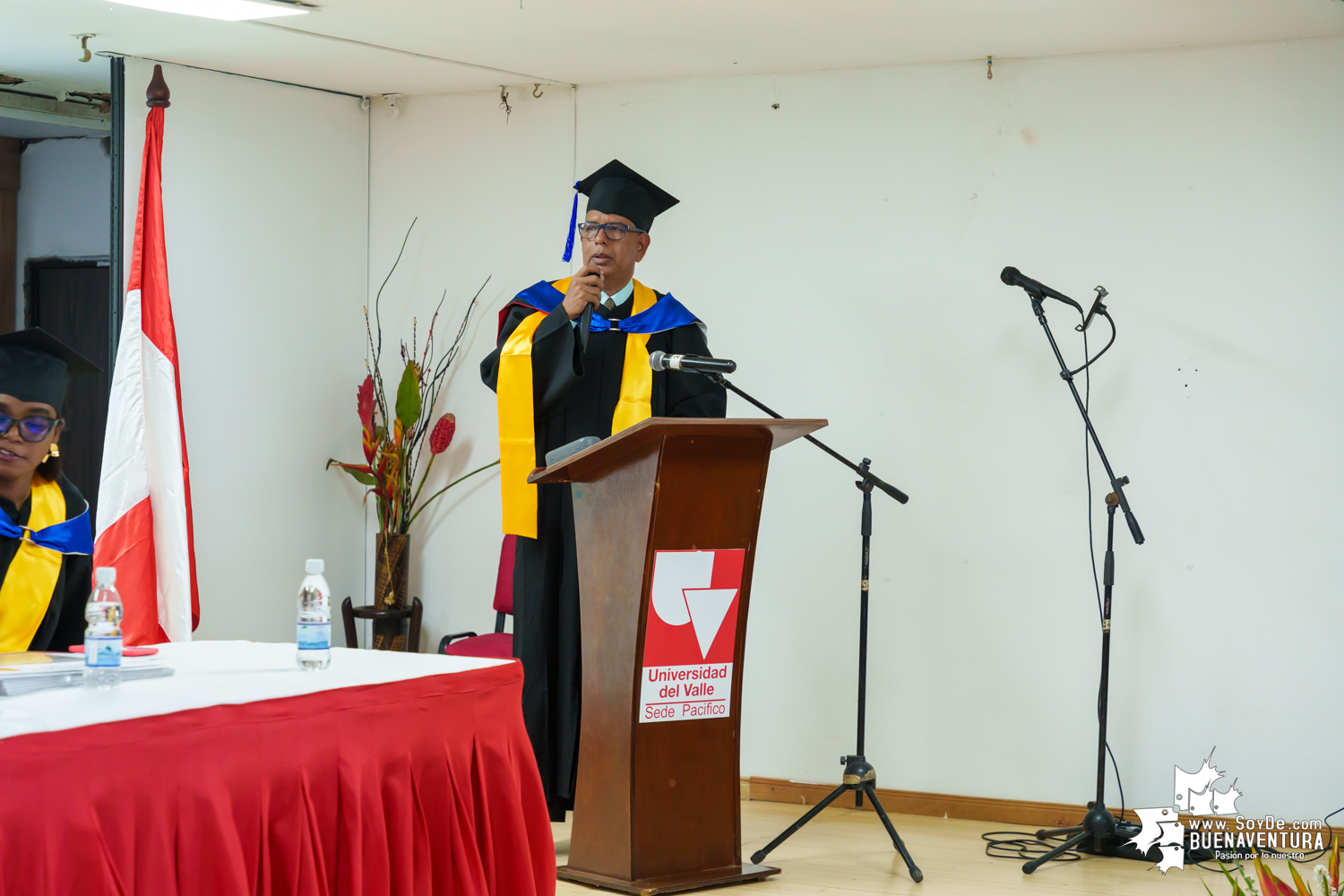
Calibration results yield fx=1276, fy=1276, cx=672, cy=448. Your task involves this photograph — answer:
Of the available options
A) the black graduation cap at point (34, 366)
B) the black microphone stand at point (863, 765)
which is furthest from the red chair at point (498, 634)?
the black graduation cap at point (34, 366)

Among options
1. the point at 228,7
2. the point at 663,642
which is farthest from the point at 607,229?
the point at 228,7

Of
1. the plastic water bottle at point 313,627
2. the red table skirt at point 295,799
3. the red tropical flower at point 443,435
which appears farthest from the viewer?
the red tropical flower at point 443,435

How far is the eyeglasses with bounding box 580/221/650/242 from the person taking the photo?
3.54 metres

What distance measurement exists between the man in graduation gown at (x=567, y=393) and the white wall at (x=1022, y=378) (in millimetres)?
938

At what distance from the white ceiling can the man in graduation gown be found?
2.40 feet

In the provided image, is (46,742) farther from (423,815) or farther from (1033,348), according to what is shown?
(1033,348)

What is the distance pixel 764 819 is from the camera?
165 inches

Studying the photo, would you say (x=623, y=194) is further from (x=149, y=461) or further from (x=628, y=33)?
(x=149, y=461)

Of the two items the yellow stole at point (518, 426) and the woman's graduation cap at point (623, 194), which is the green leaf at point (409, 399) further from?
the woman's graduation cap at point (623, 194)

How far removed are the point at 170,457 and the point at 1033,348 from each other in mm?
2867

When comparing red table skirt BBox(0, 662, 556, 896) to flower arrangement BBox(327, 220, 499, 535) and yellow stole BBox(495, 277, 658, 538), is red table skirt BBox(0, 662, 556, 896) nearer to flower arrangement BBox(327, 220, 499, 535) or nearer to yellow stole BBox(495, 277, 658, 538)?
yellow stole BBox(495, 277, 658, 538)

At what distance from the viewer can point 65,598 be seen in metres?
2.51

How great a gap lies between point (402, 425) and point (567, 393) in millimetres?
1435

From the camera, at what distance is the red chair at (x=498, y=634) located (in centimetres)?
422
